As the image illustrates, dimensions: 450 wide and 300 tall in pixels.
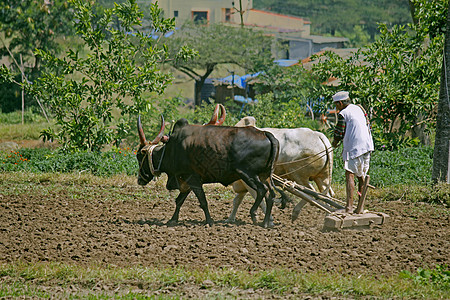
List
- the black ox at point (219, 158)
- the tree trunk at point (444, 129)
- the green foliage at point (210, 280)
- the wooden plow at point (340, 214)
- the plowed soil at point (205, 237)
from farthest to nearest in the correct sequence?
1. the tree trunk at point (444, 129)
2. the black ox at point (219, 158)
3. the wooden plow at point (340, 214)
4. the plowed soil at point (205, 237)
5. the green foliage at point (210, 280)

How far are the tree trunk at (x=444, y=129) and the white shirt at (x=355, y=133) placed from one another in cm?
324

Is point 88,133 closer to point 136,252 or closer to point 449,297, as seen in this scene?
point 136,252

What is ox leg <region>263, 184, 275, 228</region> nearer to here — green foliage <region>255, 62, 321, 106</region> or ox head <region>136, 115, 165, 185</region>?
ox head <region>136, 115, 165, 185</region>

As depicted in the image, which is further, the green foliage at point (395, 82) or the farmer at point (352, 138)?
the green foliage at point (395, 82)

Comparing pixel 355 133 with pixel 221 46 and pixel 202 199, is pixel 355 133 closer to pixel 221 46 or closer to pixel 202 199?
pixel 202 199

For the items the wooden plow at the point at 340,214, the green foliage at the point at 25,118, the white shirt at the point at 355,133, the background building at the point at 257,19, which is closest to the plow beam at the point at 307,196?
the wooden plow at the point at 340,214

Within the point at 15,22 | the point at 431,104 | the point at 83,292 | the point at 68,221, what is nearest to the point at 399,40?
the point at 431,104

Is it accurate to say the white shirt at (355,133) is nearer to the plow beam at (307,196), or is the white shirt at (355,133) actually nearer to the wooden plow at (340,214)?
the wooden plow at (340,214)

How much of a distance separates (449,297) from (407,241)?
1969 millimetres

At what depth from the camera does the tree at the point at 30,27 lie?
23.1m

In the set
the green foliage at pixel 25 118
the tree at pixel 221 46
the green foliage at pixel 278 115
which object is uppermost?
the tree at pixel 221 46

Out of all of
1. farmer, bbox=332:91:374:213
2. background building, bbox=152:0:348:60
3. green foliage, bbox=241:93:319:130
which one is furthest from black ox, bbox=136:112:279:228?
background building, bbox=152:0:348:60

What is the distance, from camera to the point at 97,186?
1120 cm

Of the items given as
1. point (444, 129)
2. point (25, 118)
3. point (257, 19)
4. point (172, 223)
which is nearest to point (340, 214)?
point (172, 223)
